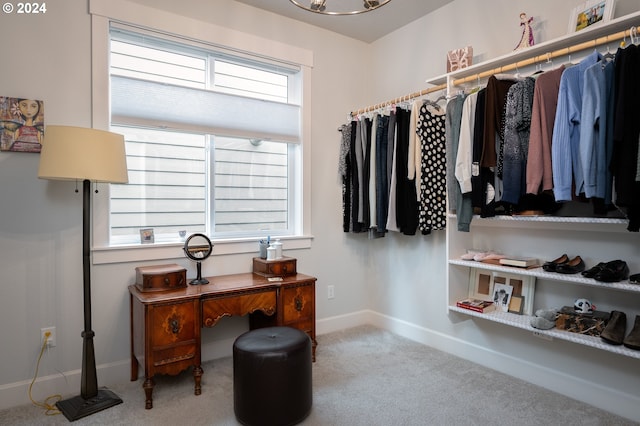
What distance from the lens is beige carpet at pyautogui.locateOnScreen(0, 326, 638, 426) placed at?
2123 millimetres

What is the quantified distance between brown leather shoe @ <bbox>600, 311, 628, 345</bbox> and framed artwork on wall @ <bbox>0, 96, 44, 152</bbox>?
3.27 metres

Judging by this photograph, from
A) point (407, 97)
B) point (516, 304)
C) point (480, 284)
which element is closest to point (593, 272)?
point (516, 304)

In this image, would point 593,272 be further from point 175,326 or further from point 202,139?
point 202,139

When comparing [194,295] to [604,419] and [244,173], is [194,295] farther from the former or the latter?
[604,419]

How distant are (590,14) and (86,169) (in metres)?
2.83

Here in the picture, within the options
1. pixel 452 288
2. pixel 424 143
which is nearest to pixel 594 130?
pixel 424 143

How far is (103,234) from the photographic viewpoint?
8.40 feet

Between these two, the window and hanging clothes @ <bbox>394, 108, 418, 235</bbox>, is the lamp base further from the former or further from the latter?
hanging clothes @ <bbox>394, 108, 418, 235</bbox>

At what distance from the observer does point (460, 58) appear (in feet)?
9.20

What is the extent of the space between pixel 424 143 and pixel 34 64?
2524mm

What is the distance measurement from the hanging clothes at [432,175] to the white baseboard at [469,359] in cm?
96

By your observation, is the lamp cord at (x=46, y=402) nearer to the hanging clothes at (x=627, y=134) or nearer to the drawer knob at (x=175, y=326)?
the drawer knob at (x=175, y=326)

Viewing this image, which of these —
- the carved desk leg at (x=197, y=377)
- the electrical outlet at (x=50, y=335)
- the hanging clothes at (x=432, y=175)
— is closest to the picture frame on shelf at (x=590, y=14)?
the hanging clothes at (x=432, y=175)

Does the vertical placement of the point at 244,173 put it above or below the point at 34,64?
below
